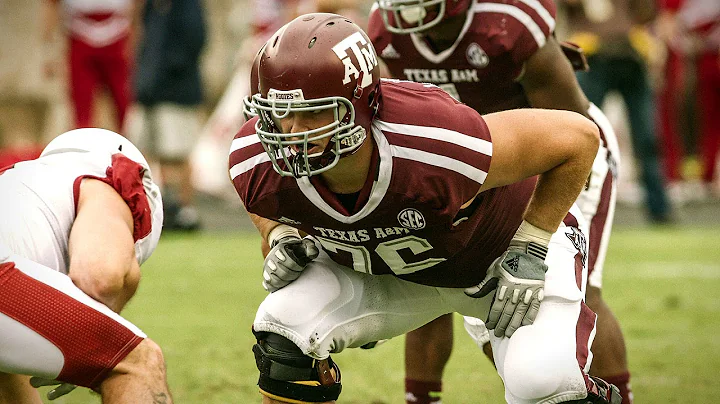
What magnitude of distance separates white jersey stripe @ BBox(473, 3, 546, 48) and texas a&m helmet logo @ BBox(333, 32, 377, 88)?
104 cm

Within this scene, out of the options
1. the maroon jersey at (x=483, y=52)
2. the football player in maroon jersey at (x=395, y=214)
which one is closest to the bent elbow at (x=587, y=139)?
the football player in maroon jersey at (x=395, y=214)

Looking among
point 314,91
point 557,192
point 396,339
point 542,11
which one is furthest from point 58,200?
point 396,339

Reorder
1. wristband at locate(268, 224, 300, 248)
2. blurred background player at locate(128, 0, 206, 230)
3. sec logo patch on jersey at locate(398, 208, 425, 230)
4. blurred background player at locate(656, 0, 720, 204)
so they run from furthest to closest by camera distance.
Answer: blurred background player at locate(656, 0, 720, 204) → blurred background player at locate(128, 0, 206, 230) → wristband at locate(268, 224, 300, 248) → sec logo patch on jersey at locate(398, 208, 425, 230)

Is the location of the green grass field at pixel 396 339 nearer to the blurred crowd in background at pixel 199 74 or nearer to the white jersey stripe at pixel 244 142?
the blurred crowd in background at pixel 199 74

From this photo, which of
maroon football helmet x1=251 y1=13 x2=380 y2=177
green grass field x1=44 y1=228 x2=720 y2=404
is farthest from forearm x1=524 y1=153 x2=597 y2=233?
green grass field x1=44 y1=228 x2=720 y2=404

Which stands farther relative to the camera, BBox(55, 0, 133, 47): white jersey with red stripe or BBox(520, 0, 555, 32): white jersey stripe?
BBox(55, 0, 133, 47): white jersey with red stripe

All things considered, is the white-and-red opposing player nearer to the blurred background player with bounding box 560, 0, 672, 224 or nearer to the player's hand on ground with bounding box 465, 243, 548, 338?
the player's hand on ground with bounding box 465, 243, 548, 338

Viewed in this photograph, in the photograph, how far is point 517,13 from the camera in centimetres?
407

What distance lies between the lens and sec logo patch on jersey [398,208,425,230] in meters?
3.12

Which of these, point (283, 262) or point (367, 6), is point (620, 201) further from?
point (283, 262)

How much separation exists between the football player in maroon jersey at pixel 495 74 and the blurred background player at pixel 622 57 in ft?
12.4

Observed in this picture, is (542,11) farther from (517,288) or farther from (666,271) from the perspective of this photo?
(666,271)

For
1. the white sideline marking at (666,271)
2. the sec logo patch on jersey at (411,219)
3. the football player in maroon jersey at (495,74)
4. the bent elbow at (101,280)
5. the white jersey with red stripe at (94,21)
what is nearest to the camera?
the bent elbow at (101,280)

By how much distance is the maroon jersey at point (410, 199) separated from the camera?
3.06 m
